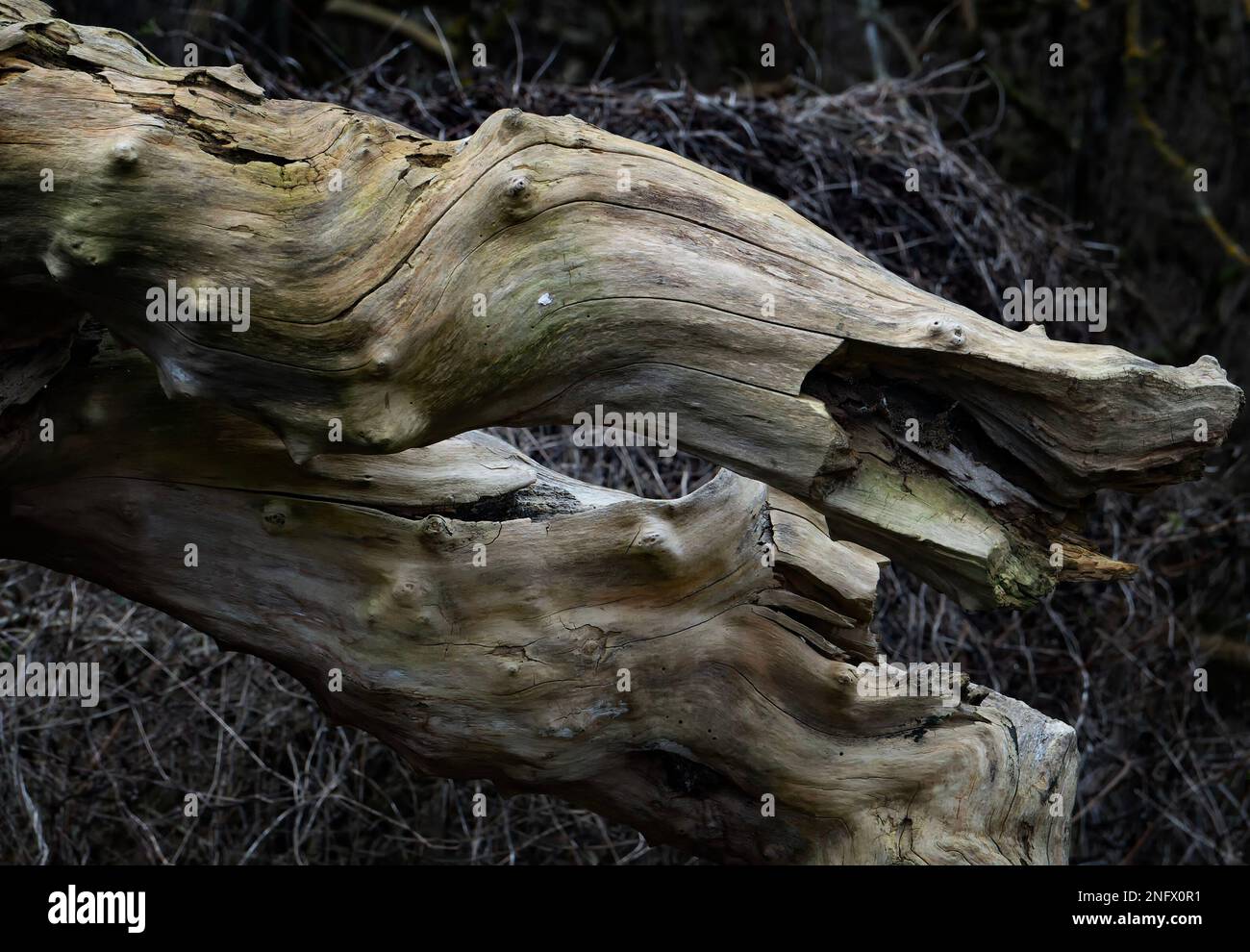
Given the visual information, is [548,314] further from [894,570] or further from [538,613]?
[894,570]

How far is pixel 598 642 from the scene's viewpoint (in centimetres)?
243

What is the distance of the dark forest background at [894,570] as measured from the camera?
3.75 metres

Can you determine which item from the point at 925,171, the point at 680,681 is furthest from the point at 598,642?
the point at 925,171

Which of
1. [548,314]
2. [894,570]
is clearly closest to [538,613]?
[548,314]

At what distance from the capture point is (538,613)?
2.43 m

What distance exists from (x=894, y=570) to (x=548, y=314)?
7.67 feet

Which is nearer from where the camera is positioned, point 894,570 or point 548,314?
point 548,314

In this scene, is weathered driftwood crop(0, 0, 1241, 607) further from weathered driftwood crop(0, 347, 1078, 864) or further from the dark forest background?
the dark forest background

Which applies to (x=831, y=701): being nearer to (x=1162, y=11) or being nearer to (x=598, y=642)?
(x=598, y=642)

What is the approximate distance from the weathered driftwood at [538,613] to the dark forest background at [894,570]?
4.17 ft

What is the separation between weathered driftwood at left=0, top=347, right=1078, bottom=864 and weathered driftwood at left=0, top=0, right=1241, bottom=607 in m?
0.34

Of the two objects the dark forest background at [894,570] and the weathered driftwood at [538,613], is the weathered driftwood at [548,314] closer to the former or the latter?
the weathered driftwood at [538,613]

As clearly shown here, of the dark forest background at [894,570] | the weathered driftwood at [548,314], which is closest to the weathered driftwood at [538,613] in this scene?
the weathered driftwood at [548,314]

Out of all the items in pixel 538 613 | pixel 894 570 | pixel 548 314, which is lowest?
pixel 538 613
